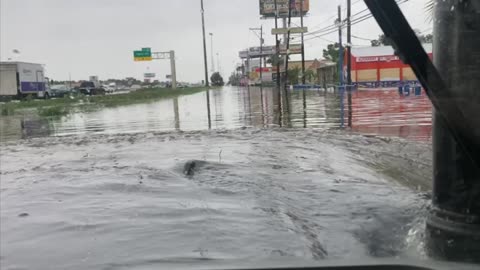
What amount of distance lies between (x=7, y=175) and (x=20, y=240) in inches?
123

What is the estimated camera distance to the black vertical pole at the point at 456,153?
9.76 ft

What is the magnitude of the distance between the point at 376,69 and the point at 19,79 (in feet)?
106

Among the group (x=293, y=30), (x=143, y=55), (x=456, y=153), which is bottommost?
(x=456, y=153)

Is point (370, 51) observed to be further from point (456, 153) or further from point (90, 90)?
point (456, 153)

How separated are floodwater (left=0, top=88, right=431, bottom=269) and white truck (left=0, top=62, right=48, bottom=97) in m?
42.2

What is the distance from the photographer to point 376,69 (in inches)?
1586

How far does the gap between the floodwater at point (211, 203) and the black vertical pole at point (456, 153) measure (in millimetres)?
223

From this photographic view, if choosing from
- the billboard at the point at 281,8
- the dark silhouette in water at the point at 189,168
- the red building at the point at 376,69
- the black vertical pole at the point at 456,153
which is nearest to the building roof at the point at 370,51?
the red building at the point at 376,69

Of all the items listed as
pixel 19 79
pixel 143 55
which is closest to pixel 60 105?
pixel 19 79

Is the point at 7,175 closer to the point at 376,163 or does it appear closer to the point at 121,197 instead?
the point at 121,197

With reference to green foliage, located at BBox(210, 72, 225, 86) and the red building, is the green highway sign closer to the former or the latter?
the red building

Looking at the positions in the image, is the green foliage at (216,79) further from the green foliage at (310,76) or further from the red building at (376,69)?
the red building at (376,69)

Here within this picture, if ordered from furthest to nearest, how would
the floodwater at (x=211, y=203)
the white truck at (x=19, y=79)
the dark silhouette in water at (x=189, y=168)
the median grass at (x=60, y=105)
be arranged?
the white truck at (x=19, y=79)
the median grass at (x=60, y=105)
the dark silhouette in water at (x=189, y=168)
the floodwater at (x=211, y=203)

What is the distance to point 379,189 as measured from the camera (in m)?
5.01
